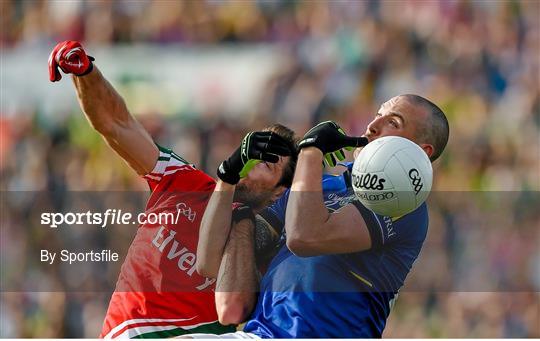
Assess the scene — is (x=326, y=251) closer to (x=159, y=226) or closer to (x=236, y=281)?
(x=236, y=281)

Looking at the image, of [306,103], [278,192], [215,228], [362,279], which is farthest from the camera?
[306,103]

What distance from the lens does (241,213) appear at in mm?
5629

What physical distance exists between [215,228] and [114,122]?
971mm

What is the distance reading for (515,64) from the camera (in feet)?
36.8

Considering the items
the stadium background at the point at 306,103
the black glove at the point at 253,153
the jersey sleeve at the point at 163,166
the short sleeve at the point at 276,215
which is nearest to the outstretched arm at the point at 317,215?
the black glove at the point at 253,153

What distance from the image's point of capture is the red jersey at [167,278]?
19.4 feet

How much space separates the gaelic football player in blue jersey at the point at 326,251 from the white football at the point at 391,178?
0.10m

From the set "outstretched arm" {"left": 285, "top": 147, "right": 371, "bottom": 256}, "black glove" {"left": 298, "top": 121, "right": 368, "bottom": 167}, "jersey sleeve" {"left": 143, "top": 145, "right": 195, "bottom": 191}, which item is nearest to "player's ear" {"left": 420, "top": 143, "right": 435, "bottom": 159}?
"black glove" {"left": 298, "top": 121, "right": 368, "bottom": 167}

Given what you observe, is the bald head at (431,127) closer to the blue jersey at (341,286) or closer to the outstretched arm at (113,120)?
the blue jersey at (341,286)

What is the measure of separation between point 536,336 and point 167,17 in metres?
5.55

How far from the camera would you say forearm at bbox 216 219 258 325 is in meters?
5.34

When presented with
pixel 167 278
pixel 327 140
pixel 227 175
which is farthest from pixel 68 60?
pixel 327 140

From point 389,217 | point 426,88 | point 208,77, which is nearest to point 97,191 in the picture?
point 208,77

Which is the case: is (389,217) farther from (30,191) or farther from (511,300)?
(30,191)
